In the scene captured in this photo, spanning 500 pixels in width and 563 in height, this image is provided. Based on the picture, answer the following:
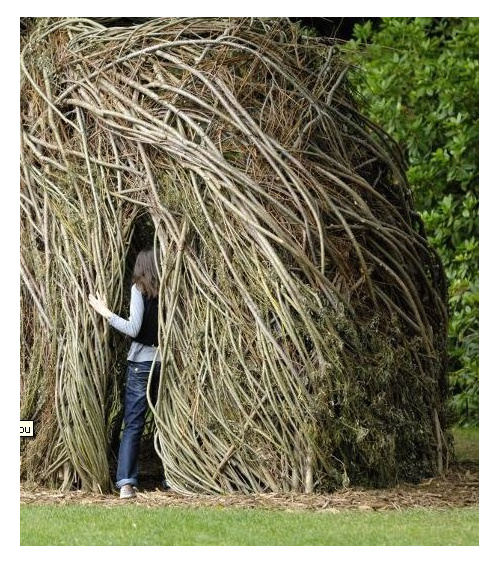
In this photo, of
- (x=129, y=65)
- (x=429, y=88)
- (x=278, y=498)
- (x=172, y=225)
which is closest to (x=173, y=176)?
(x=172, y=225)

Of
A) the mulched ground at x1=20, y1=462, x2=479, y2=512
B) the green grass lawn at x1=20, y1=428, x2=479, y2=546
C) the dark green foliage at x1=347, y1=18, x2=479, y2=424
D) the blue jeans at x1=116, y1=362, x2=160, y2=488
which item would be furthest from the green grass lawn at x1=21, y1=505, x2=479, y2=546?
the dark green foliage at x1=347, y1=18, x2=479, y2=424

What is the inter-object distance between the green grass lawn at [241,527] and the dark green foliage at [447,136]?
4.22 m

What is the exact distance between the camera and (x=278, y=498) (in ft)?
20.9

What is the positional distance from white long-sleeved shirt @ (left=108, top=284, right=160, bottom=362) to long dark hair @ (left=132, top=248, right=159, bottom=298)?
0.04 m

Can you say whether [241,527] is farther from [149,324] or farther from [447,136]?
[447,136]

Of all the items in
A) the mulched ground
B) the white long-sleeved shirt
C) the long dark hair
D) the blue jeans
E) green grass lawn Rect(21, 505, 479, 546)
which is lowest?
green grass lawn Rect(21, 505, 479, 546)

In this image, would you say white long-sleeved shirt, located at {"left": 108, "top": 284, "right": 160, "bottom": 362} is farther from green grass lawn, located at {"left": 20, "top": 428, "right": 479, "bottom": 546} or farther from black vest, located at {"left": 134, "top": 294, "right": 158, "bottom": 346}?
green grass lawn, located at {"left": 20, "top": 428, "right": 479, "bottom": 546}

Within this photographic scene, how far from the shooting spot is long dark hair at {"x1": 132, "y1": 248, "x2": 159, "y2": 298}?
681 centimetres

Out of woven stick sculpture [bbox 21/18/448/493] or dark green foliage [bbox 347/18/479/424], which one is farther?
dark green foliage [bbox 347/18/479/424]

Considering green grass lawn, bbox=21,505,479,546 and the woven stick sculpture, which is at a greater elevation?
the woven stick sculpture

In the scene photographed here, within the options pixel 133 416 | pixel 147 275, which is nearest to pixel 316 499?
pixel 133 416

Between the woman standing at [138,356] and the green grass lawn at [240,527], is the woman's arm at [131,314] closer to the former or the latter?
the woman standing at [138,356]

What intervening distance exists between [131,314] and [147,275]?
24cm

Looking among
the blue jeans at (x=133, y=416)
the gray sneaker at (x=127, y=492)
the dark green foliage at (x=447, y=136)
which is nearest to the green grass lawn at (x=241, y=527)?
the gray sneaker at (x=127, y=492)
